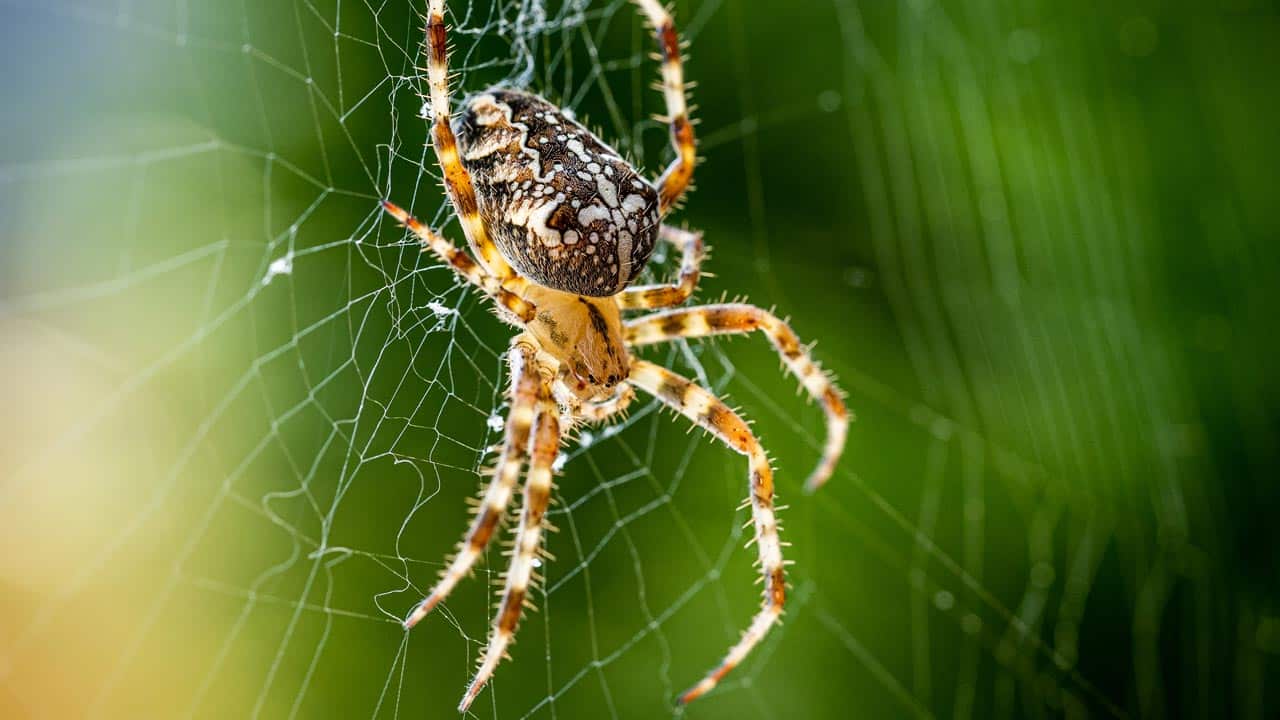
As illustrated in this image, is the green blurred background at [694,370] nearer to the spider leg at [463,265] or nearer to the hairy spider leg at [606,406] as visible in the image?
the spider leg at [463,265]

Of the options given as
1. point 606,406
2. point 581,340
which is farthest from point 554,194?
point 606,406

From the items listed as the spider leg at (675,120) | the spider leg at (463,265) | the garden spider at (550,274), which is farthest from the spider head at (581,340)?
the spider leg at (675,120)

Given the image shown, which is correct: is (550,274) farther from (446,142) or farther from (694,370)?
(694,370)

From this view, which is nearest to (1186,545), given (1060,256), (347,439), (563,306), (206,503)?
(1060,256)

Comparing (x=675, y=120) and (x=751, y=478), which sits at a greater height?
(x=675, y=120)

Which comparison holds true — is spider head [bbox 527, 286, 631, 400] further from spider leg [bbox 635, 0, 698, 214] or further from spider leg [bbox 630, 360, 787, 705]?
spider leg [bbox 635, 0, 698, 214]

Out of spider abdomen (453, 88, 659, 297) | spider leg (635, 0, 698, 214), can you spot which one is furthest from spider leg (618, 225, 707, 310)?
spider abdomen (453, 88, 659, 297)
